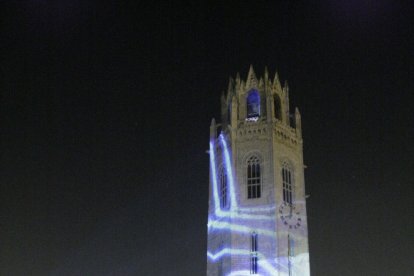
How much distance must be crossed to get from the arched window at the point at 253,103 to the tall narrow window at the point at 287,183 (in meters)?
6.43

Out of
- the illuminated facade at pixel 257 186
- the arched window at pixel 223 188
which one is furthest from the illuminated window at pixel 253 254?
the arched window at pixel 223 188

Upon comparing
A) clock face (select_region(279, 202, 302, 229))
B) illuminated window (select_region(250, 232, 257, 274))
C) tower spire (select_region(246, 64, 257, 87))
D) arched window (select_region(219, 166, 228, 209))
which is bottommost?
illuminated window (select_region(250, 232, 257, 274))

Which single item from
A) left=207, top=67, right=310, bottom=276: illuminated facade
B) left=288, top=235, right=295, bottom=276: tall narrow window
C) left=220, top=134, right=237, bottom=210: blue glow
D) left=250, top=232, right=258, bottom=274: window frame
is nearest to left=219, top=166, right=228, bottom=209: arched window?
left=207, top=67, right=310, bottom=276: illuminated facade

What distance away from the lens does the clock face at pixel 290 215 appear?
61.9m

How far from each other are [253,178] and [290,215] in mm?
4960

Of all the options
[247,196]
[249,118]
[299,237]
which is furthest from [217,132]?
[299,237]

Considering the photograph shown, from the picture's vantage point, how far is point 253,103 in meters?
69.1

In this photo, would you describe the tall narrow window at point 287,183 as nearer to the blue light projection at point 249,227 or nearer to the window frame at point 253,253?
the blue light projection at point 249,227

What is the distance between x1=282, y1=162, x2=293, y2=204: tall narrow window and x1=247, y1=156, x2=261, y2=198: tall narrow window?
250cm

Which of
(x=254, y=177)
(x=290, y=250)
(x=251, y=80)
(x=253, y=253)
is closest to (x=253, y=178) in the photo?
(x=254, y=177)

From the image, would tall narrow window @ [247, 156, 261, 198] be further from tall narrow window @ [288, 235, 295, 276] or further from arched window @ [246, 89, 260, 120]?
arched window @ [246, 89, 260, 120]

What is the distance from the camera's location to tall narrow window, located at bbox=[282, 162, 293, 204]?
63969 millimetres

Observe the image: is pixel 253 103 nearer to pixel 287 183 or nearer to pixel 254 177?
pixel 254 177

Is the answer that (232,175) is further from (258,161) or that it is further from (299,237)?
(299,237)
